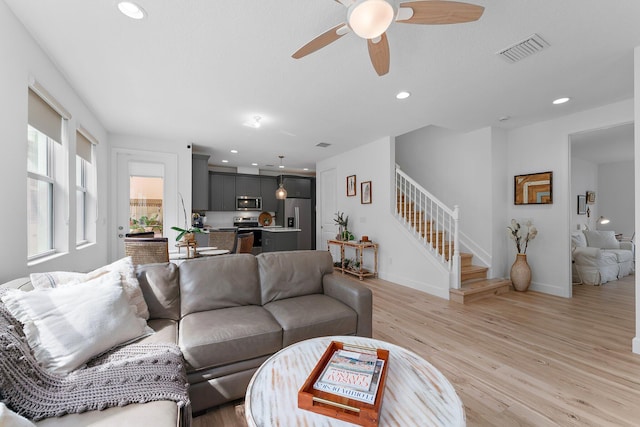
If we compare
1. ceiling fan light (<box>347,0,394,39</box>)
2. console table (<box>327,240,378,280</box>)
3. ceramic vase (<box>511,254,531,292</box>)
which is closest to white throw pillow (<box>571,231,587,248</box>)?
ceramic vase (<box>511,254,531,292</box>)

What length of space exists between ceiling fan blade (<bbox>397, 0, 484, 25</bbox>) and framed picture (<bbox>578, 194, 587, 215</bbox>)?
23.5 feet

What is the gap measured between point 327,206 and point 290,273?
4.30 meters

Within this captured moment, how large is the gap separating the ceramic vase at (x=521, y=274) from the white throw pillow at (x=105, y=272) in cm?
471

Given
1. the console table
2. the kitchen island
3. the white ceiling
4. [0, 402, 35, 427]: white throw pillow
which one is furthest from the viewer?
the kitchen island

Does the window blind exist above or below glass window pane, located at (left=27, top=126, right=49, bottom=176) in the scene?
above

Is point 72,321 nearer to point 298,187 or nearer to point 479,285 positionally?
point 479,285

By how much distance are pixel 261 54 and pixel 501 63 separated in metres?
2.12

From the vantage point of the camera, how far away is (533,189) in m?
4.06

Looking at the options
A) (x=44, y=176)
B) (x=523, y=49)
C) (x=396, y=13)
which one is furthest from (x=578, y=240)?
(x=44, y=176)

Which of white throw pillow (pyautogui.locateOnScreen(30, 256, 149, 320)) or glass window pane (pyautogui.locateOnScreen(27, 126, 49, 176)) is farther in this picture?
glass window pane (pyautogui.locateOnScreen(27, 126, 49, 176))

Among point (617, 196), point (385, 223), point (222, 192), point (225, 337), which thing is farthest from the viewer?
point (222, 192)

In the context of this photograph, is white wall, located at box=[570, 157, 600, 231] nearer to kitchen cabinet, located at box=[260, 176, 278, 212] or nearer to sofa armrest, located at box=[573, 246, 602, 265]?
sofa armrest, located at box=[573, 246, 602, 265]

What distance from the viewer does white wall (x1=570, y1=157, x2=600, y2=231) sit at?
20.4ft

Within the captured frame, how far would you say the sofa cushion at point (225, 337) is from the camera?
151cm
